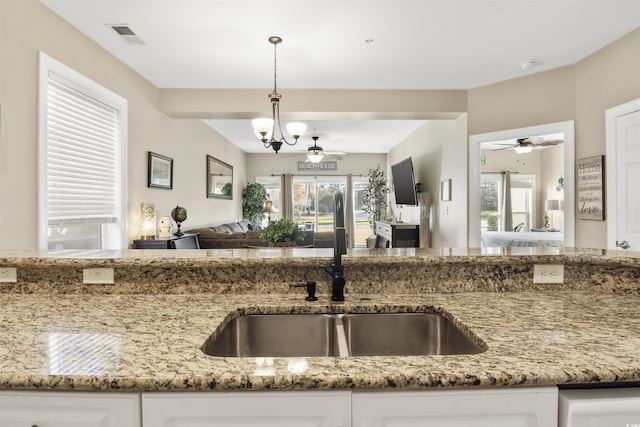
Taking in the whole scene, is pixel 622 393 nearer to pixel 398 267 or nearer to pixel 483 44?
pixel 398 267

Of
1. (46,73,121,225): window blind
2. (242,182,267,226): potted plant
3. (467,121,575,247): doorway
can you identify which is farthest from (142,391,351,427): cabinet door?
(242,182,267,226): potted plant

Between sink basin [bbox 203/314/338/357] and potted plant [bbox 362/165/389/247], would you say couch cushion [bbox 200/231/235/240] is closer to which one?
sink basin [bbox 203/314/338/357]

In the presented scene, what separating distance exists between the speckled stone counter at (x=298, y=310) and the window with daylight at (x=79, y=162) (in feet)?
4.45

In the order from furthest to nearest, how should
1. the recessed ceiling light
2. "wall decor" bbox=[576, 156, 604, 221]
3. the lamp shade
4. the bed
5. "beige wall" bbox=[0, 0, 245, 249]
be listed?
1. the lamp shade
2. the bed
3. the recessed ceiling light
4. "wall decor" bbox=[576, 156, 604, 221]
5. "beige wall" bbox=[0, 0, 245, 249]

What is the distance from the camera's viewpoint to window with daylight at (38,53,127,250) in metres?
2.54

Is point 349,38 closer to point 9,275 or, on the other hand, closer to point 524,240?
point 9,275

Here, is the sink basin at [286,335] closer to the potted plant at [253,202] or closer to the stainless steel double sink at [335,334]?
the stainless steel double sink at [335,334]

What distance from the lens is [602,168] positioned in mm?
3205

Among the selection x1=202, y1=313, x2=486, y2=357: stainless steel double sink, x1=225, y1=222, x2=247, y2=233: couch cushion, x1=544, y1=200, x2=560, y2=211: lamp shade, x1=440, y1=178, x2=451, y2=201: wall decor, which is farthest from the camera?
x1=544, y1=200, x2=560, y2=211: lamp shade

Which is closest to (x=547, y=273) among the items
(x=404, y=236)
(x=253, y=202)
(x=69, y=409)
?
(x=69, y=409)

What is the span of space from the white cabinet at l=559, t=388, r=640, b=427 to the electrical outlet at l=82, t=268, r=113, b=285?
5.11 feet

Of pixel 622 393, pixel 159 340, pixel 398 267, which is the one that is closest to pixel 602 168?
pixel 398 267

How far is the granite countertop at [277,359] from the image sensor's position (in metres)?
0.78

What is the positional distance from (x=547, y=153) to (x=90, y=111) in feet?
29.2
